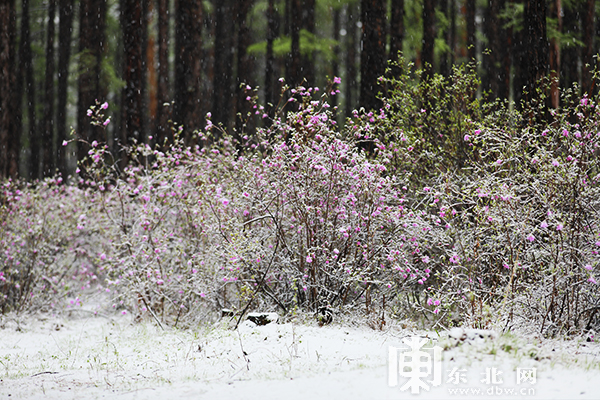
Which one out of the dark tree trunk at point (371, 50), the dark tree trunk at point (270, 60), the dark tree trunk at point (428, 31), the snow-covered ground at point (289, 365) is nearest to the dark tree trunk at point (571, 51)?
the dark tree trunk at point (428, 31)

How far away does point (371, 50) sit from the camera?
1065 cm

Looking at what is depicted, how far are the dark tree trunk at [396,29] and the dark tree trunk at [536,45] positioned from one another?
5.02 m

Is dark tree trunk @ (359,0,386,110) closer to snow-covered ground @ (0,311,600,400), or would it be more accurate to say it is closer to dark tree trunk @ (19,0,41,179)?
snow-covered ground @ (0,311,600,400)

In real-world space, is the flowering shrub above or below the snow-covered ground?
above

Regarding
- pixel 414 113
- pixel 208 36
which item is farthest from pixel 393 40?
pixel 208 36

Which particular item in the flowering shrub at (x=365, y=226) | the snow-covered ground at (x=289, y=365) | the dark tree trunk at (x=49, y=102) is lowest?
the snow-covered ground at (x=289, y=365)

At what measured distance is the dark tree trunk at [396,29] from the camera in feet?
43.3

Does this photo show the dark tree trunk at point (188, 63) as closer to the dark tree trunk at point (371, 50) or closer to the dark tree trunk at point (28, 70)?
the dark tree trunk at point (371, 50)

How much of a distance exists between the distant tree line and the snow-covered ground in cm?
306

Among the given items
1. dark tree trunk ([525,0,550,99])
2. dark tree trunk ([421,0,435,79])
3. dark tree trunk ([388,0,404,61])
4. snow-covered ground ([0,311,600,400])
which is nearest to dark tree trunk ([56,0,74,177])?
dark tree trunk ([388,0,404,61])

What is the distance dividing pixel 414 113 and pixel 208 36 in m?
20.4

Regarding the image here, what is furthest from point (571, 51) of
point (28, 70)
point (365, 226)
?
point (28, 70)

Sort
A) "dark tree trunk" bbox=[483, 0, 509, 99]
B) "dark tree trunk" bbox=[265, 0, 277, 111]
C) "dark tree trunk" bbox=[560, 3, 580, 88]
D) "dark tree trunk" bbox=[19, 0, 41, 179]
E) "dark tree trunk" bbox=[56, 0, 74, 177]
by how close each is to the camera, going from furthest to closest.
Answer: "dark tree trunk" bbox=[19, 0, 41, 179] → "dark tree trunk" bbox=[56, 0, 74, 177] → "dark tree trunk" bbox=[483, 0, 509, 99] → "dark tree trunk" bbox=[265, 0, 277, 111] → "dark tree trunk" bbox=[560, 3, 580, 88]

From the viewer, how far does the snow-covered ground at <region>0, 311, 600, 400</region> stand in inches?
162
